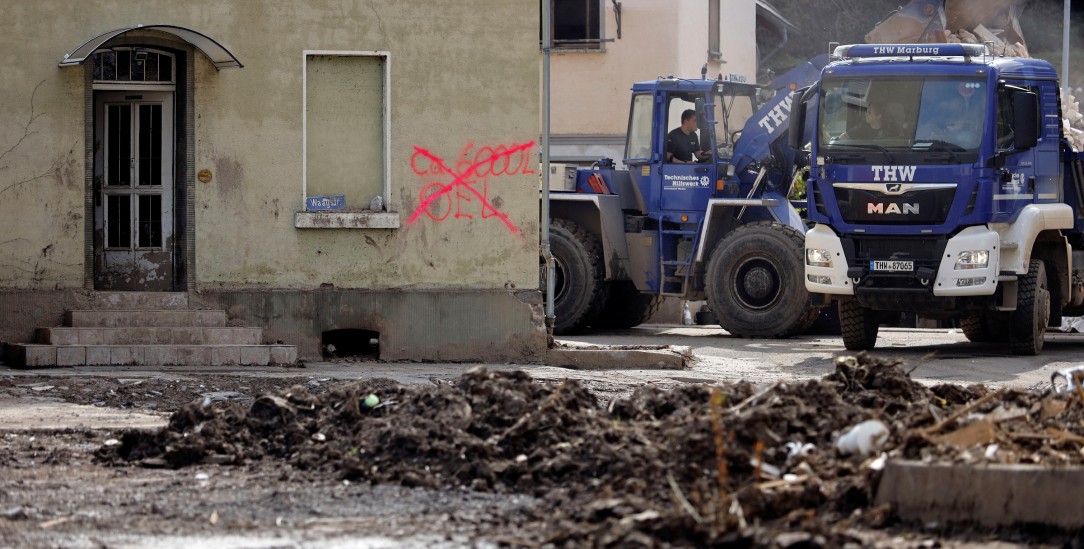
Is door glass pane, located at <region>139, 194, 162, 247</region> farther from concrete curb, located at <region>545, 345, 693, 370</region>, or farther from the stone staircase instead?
concrete curb, located at <region>545, 345, 693, 370</region>

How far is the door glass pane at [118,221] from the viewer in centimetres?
1487

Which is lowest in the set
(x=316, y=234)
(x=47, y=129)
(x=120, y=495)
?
(x=120, y=495)

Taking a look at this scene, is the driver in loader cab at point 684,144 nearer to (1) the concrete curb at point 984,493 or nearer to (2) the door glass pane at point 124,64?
(2) the door glass pane at point 124,64

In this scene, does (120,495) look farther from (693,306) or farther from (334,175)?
(693,306)

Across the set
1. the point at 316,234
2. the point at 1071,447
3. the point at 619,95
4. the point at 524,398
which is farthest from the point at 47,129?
the point at 619,95

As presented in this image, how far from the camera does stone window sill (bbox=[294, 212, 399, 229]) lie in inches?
583

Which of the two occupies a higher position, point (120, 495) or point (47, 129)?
point (47, 129)

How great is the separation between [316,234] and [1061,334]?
1137cm

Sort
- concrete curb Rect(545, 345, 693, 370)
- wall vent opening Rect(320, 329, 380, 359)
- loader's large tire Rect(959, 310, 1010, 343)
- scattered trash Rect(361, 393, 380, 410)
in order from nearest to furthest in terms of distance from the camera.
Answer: scattered trash Rect(361, 393, 380, 410) < concrete curb Rect(545, 345, 693, 370) < wall vent opening Rect(320, 329, 380, 359) < loader's large tire Rect(959, 310, 1010, 343)

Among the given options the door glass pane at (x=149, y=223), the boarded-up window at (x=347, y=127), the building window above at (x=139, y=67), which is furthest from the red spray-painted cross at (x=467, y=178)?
the building window above at (x=139, y=67)

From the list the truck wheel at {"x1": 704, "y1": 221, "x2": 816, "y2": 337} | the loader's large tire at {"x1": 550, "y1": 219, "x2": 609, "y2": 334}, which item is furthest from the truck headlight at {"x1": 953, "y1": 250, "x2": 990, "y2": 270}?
the loader's large tire at {"x1": 550, "y1": 219, "x2": 609, "y2": 334}

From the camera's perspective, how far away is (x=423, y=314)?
592 inches

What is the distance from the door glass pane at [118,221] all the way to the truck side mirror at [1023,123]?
8887 mm

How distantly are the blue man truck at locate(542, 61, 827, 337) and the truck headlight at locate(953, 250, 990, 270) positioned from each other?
307 cm
